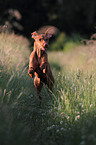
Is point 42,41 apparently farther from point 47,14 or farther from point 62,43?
point 47,14

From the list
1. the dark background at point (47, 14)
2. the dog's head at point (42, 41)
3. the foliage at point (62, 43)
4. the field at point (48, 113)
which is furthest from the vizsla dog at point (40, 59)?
the dark background at point (47, 14)

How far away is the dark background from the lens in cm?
1284

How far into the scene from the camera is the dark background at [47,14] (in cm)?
1284

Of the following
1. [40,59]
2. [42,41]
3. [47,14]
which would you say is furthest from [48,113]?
[47,14]

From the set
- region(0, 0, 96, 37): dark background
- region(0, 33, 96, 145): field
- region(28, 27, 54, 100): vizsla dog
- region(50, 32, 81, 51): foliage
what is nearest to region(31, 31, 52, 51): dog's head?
region(28, 27, 54, 100): vizsla dog

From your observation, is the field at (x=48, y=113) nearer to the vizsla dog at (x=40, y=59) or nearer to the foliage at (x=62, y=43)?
the vizsla dog at (x=40, y=59)

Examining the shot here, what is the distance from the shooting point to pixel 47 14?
15.2 m

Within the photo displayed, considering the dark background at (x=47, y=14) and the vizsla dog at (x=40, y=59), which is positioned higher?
the dark background at (x=47, y=14)

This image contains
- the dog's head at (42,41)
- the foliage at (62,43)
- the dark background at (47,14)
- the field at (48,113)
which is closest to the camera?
the field at (48,113)

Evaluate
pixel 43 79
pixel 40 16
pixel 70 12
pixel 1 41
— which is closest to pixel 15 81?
pixel 43 79

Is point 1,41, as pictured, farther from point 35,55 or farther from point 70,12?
point 70,12

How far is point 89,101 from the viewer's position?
3129 mm

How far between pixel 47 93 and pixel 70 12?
13.9 metres

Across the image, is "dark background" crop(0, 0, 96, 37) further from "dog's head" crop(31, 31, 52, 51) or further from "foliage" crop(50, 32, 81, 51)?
"dog's head" crop(31, 31, 52, 51)
